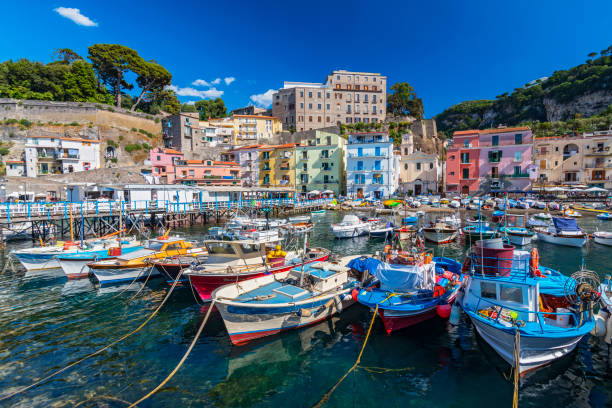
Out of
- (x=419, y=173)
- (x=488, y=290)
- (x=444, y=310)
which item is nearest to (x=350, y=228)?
(x=444, y=310)

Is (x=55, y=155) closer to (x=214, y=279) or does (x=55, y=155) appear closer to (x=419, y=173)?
(x=214, y=279)

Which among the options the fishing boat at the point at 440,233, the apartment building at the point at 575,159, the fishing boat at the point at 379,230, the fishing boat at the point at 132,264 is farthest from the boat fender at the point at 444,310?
the apartment building at the point at 575,159

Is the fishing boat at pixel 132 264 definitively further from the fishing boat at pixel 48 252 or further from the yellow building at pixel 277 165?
the yellow building at pixel 277 165

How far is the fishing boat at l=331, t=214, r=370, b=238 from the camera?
3078 centimetres

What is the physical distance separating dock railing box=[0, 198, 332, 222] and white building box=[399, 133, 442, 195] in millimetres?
28363

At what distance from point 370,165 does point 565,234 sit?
3939cm

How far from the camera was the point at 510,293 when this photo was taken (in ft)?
32.9

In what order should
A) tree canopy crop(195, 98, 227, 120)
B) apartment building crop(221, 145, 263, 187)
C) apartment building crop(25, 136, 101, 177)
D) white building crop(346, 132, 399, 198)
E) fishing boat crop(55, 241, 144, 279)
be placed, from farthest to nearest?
tree canopy crop(195, 98, 227, 120)
apartment building crop(221, 145, 263, 187)
white building crop(346, 132, 399, 198)
apartment building crop(25, 136, 101, 177)
fishing boat crop(55, 241, 144, 279)

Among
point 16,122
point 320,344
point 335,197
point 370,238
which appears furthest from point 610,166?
point 16,122

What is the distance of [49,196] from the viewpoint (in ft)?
142

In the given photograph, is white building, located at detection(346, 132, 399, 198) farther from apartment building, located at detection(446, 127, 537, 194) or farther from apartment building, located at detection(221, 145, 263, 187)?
apartment building, located at detection(221, 145, 263, 187)

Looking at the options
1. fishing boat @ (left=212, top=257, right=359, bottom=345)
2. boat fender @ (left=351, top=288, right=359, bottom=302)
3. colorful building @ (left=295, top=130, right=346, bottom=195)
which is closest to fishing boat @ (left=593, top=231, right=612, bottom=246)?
fishing boat @ (left=212, top=257, right=359, bottom=345)

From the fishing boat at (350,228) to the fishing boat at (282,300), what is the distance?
16785 mm

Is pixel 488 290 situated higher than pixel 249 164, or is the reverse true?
pixel 249 164
